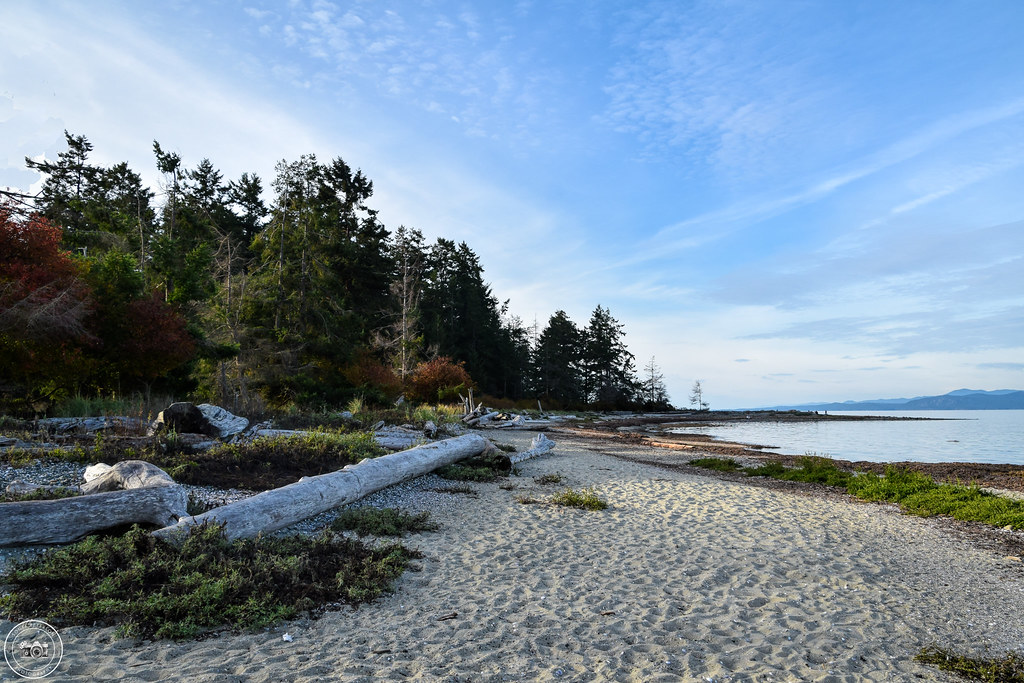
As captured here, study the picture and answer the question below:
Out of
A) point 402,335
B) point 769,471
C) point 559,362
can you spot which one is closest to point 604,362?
point 559,362

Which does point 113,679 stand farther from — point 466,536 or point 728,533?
point 728,533

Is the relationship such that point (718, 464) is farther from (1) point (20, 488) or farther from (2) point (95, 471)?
(1) point (20, 488)

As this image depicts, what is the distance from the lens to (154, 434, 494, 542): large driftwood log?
5.81m

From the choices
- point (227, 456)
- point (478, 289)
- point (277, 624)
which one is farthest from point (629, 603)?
point (478, 289)

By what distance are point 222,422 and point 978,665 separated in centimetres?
1351

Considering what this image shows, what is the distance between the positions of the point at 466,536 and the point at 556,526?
1483mm

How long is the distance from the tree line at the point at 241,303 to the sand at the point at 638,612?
9.50 meters

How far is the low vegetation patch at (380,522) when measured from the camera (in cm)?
685

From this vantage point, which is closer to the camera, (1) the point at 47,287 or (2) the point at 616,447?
(1) the point at 47,287

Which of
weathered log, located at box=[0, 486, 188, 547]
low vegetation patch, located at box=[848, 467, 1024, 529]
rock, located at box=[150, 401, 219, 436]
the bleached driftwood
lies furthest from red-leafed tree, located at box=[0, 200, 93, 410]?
low vegetation patch, located at box=[848, 467, 1024, 529]

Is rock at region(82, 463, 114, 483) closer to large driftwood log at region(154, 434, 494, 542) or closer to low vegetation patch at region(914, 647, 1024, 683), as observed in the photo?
large driftwood log at region(154, 434, 494, 542)

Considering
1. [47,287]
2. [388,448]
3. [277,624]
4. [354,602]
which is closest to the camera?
[277,624]

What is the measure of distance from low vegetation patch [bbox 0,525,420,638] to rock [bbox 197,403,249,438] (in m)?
7.36

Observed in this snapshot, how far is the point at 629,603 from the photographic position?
16.3 ft
